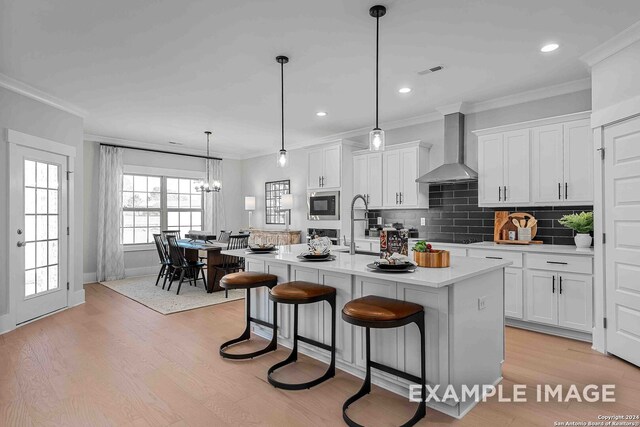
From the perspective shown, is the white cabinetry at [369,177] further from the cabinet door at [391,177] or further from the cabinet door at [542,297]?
the cabinet door at [542,297]

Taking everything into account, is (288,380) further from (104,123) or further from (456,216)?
(104,123)

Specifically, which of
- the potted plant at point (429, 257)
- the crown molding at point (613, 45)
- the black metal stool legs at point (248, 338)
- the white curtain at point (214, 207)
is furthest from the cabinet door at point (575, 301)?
the white curtain at point (214, 207)

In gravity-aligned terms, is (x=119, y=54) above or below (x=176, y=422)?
above

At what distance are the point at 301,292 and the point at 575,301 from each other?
9.22 feet

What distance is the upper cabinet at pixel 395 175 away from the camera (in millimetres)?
5215

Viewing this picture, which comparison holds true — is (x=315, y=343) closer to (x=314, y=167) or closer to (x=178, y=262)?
(x=178, y=262)

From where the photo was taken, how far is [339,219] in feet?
19.8

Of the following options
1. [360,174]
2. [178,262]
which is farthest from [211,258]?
[360,174]

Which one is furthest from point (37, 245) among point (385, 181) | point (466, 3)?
point (466, 3)

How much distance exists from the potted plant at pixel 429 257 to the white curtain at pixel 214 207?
6.49 meters

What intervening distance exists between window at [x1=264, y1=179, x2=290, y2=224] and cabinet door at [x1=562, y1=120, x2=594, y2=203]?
5114 millimetres

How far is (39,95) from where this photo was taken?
14.1 feet

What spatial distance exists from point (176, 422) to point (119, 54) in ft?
10.2

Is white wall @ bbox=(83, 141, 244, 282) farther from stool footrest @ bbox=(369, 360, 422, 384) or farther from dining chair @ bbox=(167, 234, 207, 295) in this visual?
stool footrest @ bbox=(369, 360, 422, 384)
